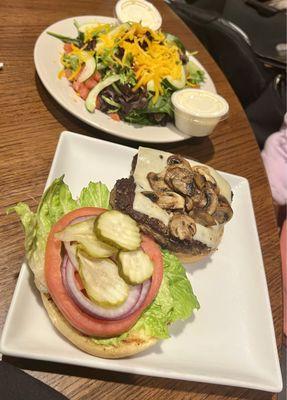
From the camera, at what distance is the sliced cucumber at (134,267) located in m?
1.32

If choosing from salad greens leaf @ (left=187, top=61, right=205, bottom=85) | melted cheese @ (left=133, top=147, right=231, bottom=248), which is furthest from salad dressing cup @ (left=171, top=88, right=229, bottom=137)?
melted cheese @ (left=133, top=147, right=231, bottom=248)

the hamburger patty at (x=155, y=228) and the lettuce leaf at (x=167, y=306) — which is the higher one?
the hamburger patty at (x=155, y=228)

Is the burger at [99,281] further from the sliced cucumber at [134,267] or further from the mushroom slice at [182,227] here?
the mushroom slice at [182,227]

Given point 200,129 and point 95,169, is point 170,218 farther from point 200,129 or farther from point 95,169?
point 200,129

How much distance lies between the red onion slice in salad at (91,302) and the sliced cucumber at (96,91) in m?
0.98

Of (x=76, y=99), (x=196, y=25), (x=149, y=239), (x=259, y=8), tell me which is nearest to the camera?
(x=149, y=239)

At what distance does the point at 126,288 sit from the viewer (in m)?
1.32

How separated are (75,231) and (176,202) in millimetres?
486

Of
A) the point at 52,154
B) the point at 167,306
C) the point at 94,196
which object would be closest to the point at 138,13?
the point at 52,154

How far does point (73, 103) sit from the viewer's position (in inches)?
83.1

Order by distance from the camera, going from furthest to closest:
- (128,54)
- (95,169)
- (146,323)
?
1. (128,54)
2. (95,169)
3. (146,323)

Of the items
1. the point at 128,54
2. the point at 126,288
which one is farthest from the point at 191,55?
the point at 126,288

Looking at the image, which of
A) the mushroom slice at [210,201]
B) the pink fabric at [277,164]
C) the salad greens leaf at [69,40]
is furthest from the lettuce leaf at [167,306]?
the pink fabric at [277,164]

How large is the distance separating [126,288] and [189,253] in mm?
418
